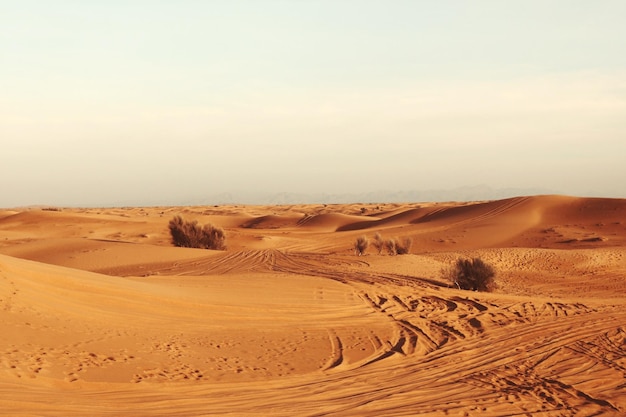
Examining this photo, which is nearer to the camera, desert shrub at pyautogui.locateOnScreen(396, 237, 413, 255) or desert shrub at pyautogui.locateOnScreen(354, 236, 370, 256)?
desert shrub at pyautogui.locateOnScreen(396, 237, 413, 255)

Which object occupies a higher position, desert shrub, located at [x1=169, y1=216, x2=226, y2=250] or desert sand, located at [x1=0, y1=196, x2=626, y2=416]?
desert shrub, located at [x1=169, y1=216, x2=226, y2=250]

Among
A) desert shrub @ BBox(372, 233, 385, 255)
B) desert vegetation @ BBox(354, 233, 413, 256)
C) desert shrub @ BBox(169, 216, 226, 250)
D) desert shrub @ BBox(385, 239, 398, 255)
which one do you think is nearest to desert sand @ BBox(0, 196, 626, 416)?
desert shrub @ BBox(385, 239, 398, 255)

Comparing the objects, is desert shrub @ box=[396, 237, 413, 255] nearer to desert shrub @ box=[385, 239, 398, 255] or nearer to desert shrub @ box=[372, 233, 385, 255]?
desert shrub @ box=[385, 239, 398, 255]

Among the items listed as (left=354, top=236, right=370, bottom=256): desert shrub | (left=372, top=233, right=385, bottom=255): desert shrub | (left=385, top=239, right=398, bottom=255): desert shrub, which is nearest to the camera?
(left=385, top=239, right=398, bottom=255): desert shrub

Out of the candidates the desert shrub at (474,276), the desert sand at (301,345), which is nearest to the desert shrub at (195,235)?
the desert sand at (301,345)

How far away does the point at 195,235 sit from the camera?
33.8 meters

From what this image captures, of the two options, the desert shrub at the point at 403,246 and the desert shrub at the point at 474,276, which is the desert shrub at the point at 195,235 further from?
the desert shrub at the point at 474,276

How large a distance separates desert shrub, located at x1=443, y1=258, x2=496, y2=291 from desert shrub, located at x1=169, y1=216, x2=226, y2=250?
16.4 metres

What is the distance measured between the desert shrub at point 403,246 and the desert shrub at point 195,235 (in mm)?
10105

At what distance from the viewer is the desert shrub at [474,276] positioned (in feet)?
68.9

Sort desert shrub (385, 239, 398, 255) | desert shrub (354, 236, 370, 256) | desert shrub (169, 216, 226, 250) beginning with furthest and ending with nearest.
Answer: desert shrub (354, 236, 370, 256) < desert shrub (169, 216, 226, 250) < desert shrub (385, 239, 398, 255)

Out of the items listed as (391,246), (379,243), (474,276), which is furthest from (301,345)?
(379,243)

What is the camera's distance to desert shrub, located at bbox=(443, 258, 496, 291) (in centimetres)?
2102

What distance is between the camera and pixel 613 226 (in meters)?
39.7
